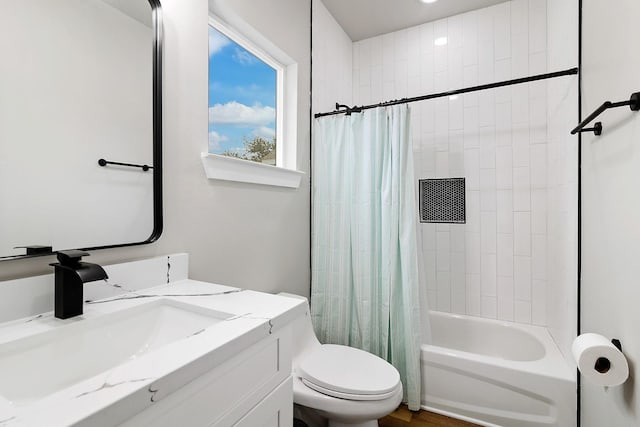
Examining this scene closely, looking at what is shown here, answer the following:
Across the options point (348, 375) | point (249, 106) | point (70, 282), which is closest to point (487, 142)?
point (249, 106)

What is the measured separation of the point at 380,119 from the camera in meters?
1.86

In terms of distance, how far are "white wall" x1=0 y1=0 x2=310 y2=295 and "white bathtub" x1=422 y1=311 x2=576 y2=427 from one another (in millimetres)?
1010

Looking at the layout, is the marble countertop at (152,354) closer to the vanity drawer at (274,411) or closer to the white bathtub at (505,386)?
the vanity drawer at (274,411)

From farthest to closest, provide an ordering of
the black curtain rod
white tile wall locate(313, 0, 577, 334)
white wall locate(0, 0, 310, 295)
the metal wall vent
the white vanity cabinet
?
the metal wall vent → white tile wall locate(313, 0, 577, 334) → the black curtain rod → white wall locate(0, 0, 310, 295) → the white vanity cabinet

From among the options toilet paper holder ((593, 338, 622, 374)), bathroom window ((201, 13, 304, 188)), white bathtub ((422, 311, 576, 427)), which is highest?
bathroom window ((201, 13, 304, 188))

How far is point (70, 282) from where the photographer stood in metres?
0.77

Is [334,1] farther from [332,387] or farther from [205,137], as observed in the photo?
[332,387]

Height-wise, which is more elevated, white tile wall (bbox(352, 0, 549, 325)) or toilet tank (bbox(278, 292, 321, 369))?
white tile wall (bbox(352, 0, 549, 325))

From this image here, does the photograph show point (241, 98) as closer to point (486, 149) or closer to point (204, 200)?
point (204, 200)

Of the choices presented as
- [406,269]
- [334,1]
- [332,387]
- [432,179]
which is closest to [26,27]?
[332,387]

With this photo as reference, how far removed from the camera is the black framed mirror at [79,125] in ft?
2.57

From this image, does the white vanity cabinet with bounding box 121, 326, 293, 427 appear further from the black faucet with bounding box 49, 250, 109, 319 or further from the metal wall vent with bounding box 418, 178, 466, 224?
the metal wall vent with bounding box 418, 178, 466, 224

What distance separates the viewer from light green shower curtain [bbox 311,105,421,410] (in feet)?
5.88

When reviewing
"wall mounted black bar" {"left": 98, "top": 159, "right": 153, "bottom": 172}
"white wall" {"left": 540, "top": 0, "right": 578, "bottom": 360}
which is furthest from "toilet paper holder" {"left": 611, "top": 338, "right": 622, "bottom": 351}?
"wall mounted black bar" {"left": 98, "top": 159, "right": 153, "bottom": 172}
